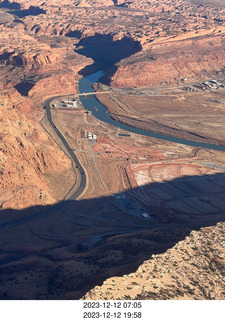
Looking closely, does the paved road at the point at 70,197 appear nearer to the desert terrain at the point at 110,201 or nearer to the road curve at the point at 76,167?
the road curve at the point at 76,167

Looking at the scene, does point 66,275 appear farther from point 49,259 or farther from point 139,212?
point 139,212

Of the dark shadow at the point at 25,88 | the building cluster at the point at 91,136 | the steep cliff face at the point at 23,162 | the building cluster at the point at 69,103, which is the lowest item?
the building cluster at the point at 69,103

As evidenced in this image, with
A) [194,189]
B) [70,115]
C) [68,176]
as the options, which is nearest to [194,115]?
[70,115]

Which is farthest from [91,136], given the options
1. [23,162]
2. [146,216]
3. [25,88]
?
[25,88]

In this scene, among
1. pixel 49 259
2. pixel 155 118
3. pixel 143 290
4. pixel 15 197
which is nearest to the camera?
pixel 143 290

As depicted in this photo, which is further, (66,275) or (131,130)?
(131,130)

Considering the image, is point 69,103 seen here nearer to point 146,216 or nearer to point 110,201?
point 110,201

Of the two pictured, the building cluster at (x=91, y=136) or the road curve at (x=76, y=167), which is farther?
the building cluster at (x=91, y=136)

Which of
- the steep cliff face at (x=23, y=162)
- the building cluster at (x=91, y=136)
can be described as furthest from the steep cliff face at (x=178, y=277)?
the building cluster at (x=91, y=136)
